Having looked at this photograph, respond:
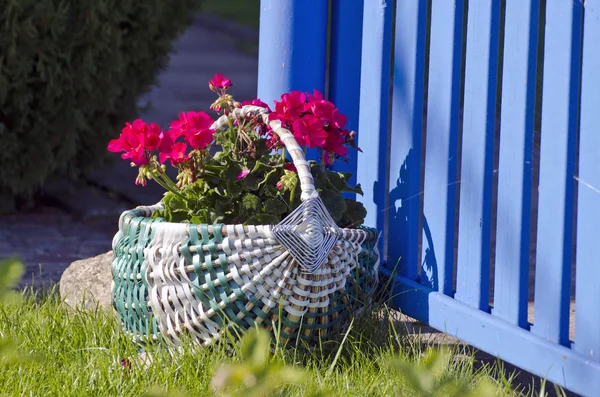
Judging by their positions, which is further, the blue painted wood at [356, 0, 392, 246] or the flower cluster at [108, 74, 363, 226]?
the blue painted wood at [356, 0, 392, 246]

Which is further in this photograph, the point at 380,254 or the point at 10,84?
the point at 10,84

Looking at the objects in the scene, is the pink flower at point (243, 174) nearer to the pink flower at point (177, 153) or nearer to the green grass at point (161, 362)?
the pink flower at point (177, 153)

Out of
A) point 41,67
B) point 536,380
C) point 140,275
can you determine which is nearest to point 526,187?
point 536,380

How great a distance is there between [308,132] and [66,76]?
7.64 ft

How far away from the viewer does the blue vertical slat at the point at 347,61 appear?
2.33 meters

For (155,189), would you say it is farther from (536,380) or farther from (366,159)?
(536,380)

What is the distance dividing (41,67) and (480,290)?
2.64m

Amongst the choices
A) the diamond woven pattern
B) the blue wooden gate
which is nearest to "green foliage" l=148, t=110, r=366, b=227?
the diamond woven pattern

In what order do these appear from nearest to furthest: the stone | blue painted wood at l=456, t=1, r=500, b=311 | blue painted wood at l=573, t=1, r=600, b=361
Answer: blue painted wood at l=573, t=1, r=600, b=361, blue painted wood at l=456, t=1, r=500, b=311, the stone

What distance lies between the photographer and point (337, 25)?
2.35 m

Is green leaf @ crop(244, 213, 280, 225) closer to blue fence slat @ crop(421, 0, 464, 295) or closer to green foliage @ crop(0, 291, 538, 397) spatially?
green foliage @ crop(0, 291, 538, 397)

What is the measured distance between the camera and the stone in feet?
8.26

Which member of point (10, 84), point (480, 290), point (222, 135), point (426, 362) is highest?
point (10, 84)

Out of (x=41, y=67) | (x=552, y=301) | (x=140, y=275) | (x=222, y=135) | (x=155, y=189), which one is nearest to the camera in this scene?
(x=552, y=301)
